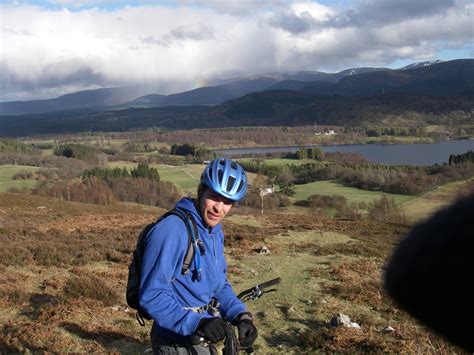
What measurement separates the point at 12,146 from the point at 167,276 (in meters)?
130

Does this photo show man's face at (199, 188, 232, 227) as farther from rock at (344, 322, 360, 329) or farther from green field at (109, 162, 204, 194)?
green field at (109, 162, 204, 194)

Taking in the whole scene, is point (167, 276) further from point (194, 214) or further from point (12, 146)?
point (12, 146)

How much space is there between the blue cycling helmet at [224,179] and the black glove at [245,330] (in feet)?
2.80

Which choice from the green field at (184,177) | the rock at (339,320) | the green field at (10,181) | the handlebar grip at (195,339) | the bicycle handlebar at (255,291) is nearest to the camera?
the handlebar grip at (195,339)

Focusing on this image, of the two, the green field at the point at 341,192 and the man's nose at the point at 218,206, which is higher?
the man's nose at the point at 218,206

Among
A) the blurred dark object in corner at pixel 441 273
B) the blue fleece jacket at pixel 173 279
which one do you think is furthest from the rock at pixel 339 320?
the blurred dark object in corner at pixel 441 273

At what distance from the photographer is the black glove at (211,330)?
282 cm

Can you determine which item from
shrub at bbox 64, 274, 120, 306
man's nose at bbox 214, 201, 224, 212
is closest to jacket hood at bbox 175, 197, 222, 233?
man's nose at bbox 214, 201, 224, 212

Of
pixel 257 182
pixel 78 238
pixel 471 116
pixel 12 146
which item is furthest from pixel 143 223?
pixel 471 116

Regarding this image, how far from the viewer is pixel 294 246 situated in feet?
49.6

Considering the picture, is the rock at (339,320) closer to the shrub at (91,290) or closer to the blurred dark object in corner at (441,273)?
the shrub at (91,290)

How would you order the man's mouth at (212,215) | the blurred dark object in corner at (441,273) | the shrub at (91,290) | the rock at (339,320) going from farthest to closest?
the shrub at (91,290), the rock at (339,320), the man's mouth at (212,215), the blurred dark object in corner at (441,273)

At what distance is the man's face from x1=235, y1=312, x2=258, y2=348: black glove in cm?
71

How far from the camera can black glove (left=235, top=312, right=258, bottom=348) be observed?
10.3 ft
